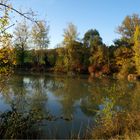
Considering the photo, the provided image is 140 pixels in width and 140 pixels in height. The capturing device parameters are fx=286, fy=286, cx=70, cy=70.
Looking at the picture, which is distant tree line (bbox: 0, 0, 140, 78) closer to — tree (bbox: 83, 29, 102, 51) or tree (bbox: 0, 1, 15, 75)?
tree (bbox: 83, 29, 102, 51)

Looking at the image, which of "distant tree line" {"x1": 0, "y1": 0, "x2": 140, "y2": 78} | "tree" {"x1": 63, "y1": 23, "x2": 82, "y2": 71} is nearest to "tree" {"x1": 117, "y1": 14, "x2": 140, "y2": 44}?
"distant tree line" {"x1": 0, "y1": 0, "x2": 140, "y2": 78}

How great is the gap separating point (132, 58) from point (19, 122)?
120 ft

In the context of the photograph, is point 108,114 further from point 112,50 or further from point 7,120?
point 112,50

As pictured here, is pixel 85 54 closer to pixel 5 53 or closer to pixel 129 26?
pixel 129 26

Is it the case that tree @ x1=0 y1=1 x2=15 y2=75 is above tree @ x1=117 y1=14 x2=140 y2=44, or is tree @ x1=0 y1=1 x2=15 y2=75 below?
below

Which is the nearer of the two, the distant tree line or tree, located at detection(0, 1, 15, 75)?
tree, located at detection(0, 1, 15, 75)

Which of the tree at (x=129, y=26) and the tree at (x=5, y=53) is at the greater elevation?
the tree at (x=129, y=26)

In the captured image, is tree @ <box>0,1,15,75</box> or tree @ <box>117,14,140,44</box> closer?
tree @ <box>0,1,15,75</box>

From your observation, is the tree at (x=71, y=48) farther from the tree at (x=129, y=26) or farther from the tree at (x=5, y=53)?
the tree at (x=5, y=53)

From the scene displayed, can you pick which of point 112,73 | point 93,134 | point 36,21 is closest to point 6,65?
point 36,21

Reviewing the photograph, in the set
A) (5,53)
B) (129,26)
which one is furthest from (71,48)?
(5,53)

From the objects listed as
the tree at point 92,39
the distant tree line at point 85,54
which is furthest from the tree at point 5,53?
the tree at point 92,39

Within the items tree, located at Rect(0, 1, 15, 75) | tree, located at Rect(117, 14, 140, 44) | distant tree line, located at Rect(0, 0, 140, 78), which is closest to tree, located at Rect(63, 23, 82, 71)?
distant tree line, located at Rect(0, 0, 140, 78)

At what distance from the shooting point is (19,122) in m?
7.62
